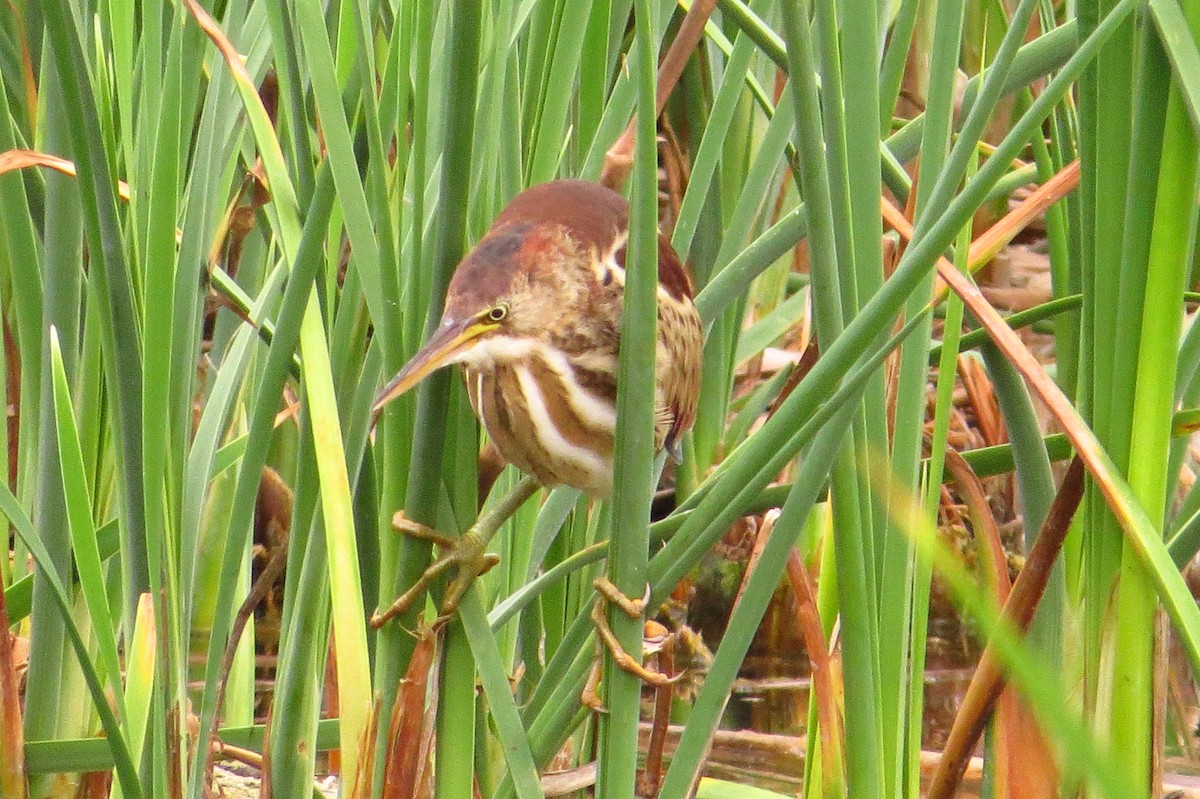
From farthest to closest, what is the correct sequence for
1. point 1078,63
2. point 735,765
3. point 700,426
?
point 735,765 → point 700,426 → point 1078,63

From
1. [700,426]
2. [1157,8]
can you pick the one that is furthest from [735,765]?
[1157,8]

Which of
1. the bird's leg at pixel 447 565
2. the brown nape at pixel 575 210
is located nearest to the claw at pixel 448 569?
the bird's leg at pixel 447 565

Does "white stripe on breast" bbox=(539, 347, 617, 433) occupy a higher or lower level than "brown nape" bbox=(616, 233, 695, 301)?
lower

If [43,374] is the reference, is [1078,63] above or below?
above

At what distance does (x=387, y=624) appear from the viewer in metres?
0.88

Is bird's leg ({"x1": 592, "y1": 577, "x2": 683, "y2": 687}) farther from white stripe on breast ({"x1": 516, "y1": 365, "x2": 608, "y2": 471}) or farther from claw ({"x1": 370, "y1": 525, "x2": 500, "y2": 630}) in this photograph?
white stripe on breast ({"x1": 516, "y1": 365, "x2": 608, "y2": 471})

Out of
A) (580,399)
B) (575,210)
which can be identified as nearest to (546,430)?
(580,399)

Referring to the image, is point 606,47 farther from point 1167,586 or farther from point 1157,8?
point 1167,586

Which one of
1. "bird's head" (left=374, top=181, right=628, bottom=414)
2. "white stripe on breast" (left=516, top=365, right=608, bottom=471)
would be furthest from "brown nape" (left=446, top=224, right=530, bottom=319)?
"white stripe on breast" (left=516, top=365, right=608, bottom=471)

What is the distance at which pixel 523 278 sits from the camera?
3.10 ft

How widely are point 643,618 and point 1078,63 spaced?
0.37 m

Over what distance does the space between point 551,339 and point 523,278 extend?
0.07m

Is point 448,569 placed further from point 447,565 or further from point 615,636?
point 615,636

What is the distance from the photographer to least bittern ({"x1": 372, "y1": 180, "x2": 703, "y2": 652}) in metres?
0.90
